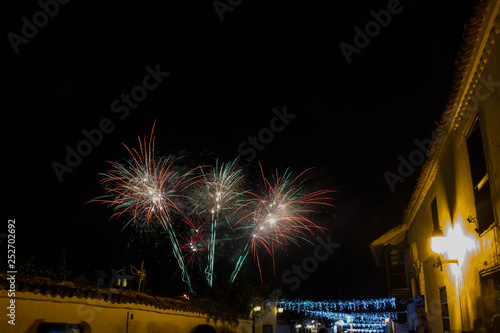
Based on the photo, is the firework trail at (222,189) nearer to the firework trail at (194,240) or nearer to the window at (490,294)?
the firework trail at (194,240)

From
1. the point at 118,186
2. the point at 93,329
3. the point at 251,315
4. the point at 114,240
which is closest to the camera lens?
the point at 93,329

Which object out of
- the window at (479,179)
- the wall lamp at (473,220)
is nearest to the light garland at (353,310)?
the wall lamp at (473,220)

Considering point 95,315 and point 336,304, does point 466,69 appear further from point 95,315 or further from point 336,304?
point 336,304

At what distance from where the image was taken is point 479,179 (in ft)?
23.1

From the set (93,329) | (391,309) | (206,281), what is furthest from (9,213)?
(391,309)

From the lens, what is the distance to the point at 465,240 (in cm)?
786

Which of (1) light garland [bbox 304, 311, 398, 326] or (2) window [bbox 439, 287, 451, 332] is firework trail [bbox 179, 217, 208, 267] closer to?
(2) window [bbox 439, 287, 451, 332]

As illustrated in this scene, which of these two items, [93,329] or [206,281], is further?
[206,281]

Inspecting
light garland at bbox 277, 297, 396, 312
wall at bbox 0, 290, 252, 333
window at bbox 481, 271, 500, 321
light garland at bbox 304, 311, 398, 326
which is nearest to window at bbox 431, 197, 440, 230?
window at bbox 481, 271, 500, 321

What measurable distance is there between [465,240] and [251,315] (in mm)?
14320

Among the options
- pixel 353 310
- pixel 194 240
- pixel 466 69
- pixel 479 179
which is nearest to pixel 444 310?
pixel 479 179

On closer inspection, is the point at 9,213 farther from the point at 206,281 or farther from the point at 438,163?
the point at 438,163

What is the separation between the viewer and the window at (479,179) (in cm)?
669

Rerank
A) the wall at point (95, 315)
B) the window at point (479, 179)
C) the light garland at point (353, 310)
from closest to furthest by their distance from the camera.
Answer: the window at point (479, 179) < the wall at point (95, 315) < the light garland at point (353, 310)
